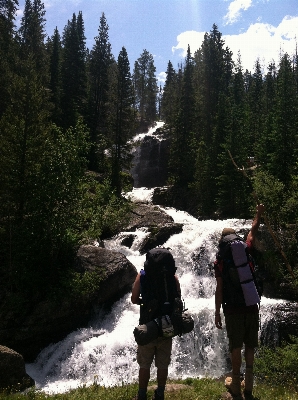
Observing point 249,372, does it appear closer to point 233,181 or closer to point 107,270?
point 107,270

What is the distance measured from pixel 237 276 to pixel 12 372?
29.1ft

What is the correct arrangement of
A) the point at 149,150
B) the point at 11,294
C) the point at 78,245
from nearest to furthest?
the point at 11,294 < the point at 78,245 < the point at 149,150

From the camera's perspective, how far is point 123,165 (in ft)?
130

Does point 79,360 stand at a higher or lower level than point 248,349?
lower

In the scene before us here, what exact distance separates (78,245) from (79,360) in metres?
5.89

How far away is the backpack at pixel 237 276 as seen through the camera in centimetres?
539

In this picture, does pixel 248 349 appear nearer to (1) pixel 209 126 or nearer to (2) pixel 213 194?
(2) pixel 213 194

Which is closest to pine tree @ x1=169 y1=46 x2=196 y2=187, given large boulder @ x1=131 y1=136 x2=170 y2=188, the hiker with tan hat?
large boulder @ x1=131 y1=136 x2=170 y2=188

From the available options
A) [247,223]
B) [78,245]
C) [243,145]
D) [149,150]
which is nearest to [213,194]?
[243,145]

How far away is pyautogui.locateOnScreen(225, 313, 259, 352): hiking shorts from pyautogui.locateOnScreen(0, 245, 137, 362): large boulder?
11.0 m

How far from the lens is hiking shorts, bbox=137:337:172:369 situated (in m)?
5.42

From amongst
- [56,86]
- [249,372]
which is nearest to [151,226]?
[249,372]

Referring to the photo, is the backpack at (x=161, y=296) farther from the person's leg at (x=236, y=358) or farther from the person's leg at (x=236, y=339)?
the person's leg at (x=236, y=358)

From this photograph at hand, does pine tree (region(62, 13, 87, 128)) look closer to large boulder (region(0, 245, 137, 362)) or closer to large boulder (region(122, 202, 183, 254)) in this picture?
large boulder (region(122, 202, 183, 254))
